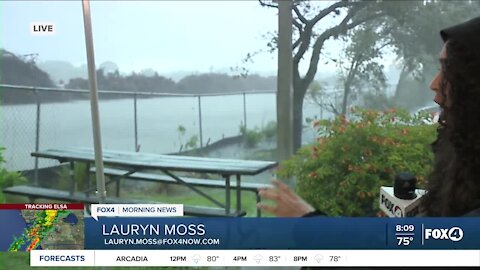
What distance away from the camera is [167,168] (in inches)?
82.5

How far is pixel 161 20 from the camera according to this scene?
204cm

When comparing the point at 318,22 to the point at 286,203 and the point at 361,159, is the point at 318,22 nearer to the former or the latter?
the point at 361,159

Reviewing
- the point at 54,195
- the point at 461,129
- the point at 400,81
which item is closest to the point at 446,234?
the point at 461,129

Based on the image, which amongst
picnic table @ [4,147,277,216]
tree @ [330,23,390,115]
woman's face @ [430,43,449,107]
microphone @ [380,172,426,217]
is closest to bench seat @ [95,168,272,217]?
picnic table @ [4,147,277,216]

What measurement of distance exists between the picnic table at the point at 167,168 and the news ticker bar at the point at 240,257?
585 mm

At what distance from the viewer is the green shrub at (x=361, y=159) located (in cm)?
182

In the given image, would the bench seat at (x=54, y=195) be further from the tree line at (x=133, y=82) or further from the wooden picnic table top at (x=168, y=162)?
the tree line at (x=133, y=82)

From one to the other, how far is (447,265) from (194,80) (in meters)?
1.42

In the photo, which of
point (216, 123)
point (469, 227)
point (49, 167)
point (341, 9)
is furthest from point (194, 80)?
point (469, 227)

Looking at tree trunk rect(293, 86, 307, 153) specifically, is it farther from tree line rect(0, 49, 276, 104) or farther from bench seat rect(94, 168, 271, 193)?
bench seat rect(94, 168, 271, 193)

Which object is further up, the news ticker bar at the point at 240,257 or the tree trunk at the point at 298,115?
the tree trunk at the point at 298,115

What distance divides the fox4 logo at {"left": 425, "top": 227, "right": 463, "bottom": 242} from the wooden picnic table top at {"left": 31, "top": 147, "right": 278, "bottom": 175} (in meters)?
0.91

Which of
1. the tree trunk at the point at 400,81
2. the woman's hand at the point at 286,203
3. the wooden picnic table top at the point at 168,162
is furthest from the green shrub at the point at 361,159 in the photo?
the woman's hand at the point at 286,203

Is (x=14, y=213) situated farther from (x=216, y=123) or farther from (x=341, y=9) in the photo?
(x=341, y=9)
